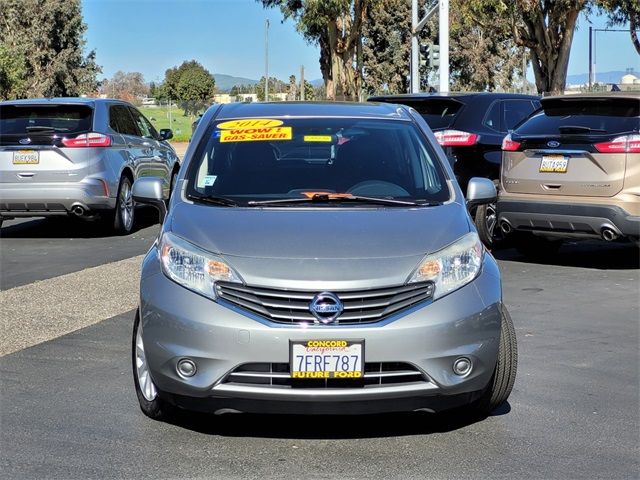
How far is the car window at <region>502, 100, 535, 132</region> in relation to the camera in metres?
12.8

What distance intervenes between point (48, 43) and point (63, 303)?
5521 centimetres

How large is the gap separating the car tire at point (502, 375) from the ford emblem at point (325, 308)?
3.28ft

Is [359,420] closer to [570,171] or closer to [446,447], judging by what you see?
[446,447]

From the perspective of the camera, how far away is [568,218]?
34.5ft

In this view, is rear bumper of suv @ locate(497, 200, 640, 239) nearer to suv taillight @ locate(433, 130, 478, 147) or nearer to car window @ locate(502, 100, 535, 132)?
suv taillight @ locate(433, 130, 478, 147)

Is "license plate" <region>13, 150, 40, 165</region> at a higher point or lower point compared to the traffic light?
lower

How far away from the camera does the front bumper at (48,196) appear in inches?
520

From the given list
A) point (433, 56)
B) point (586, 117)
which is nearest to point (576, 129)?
point (586, 117)

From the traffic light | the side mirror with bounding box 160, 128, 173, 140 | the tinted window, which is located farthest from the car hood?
the traffic light

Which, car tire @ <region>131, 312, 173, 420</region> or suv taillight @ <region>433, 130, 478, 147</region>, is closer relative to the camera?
car tire @ <region>131, 312, 173, 420</region>

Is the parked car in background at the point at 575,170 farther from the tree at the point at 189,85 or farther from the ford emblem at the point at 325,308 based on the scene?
the tree at the point at 189,85

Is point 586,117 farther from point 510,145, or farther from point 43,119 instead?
point 43,119

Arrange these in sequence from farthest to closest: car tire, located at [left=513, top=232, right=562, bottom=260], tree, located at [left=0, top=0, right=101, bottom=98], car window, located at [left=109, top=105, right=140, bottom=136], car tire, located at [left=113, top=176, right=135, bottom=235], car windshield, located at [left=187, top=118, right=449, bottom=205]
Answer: tree, located at [left=0, top=0, right=101, bottom=98]
car window, located at [left=109, top=105, right=140, bottom=136]
car tire, located at [left=113, top=176, right=135, bottom=235]
car tire, located at [left=513, top=232, right=562, bottom=260]
car windshield, located at [left=187, top=118, right=449, bottom=205]

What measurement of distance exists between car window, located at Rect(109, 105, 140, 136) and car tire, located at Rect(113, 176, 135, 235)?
0.70m
